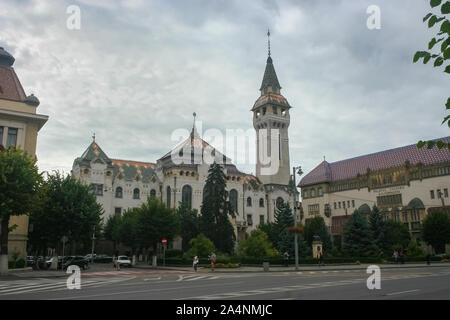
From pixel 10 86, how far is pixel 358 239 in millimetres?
48305

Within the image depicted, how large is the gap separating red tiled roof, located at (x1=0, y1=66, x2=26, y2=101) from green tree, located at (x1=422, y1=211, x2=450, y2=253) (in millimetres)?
57959

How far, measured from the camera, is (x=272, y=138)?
318ft

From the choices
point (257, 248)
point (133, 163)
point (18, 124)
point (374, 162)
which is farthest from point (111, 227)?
point (374, 162)

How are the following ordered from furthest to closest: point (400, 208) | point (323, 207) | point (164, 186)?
point (323, 207)
point (164, 186)
point (400, 208)

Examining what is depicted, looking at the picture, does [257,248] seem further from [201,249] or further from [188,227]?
[188,227]

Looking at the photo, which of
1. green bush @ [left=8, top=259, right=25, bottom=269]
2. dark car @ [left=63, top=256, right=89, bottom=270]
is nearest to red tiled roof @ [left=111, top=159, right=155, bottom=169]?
dark car @ [left=63, top=256, right=89, bottom=270]

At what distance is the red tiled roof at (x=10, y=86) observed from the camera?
138 feet

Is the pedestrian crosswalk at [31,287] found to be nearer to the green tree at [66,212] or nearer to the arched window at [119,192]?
the green tree at [66,212]

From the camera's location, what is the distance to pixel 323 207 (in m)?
89.2

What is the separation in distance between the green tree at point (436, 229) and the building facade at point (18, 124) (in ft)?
180
